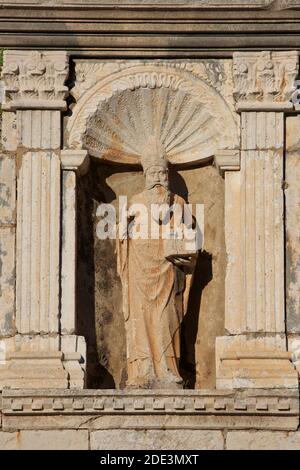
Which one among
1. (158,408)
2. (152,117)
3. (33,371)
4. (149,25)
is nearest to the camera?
(158,408)

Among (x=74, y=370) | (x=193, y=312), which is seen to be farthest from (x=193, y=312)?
(x=74, y=370)

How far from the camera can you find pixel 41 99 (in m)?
19.5

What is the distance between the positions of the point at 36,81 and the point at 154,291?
193 centimetres

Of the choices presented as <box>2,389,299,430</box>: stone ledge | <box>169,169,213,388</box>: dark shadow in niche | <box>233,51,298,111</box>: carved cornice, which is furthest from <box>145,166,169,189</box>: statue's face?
<box>2,389,299,430</box>: stone ledge

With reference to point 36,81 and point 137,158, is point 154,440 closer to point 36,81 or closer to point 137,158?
point 137,158

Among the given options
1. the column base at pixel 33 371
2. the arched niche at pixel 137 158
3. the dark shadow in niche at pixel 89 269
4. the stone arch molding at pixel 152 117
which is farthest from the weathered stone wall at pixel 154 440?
the stone arch molding at pixel 152 117

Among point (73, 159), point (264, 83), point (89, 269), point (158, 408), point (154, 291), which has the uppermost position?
point (264, 83)

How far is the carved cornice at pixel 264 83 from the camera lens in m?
19.5

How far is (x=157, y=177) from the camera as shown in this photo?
64.2 ft

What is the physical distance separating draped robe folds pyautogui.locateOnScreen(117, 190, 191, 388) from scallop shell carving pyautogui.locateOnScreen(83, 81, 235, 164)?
0.47 m

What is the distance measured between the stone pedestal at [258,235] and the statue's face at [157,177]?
1.68 ft

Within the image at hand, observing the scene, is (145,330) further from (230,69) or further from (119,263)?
(230,69)

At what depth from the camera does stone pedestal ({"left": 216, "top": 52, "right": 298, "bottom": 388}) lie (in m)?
19.0

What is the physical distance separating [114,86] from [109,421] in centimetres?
277
